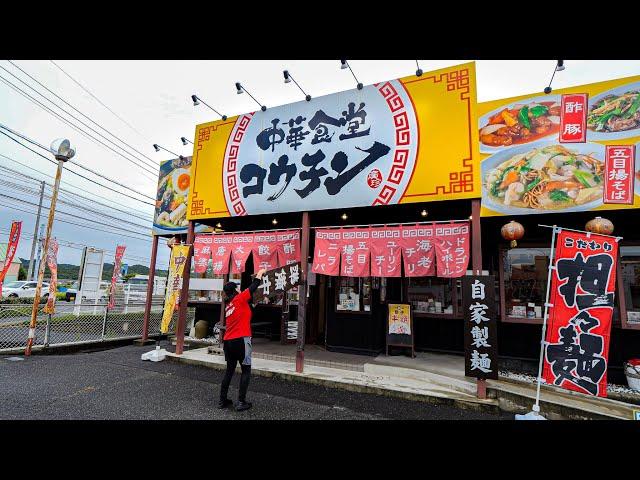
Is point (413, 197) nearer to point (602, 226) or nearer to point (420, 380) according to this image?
point (602, 226)

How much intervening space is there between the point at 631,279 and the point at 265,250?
29.3ft

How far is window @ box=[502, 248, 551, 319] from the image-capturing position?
26.5 ft

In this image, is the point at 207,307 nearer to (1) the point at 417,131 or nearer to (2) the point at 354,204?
(2) the point at 354,204

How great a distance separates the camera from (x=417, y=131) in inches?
269

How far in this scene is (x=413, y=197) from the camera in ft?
21.9

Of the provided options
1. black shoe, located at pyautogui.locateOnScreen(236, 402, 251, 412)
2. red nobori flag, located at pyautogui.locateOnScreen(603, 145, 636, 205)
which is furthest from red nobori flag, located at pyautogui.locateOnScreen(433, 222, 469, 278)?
black shoe, located at pyautogui.locateOnScreen(236, 402, 251, 412)

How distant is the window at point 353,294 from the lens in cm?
905

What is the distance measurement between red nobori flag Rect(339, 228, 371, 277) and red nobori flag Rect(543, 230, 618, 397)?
3.52 meters

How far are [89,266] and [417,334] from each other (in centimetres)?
1484

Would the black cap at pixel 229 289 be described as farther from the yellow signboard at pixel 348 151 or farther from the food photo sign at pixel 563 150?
the food photo sign at pixel 563 150

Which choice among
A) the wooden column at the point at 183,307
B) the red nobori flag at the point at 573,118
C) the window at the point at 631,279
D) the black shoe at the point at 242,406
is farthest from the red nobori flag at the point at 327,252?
the window at the point at 631,279

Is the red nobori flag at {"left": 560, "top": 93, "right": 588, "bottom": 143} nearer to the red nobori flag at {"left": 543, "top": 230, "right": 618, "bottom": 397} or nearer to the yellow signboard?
the yellow signboard

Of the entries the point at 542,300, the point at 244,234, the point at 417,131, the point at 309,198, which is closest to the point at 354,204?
the point at 309,198

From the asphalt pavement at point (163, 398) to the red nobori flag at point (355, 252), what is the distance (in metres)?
2.56
